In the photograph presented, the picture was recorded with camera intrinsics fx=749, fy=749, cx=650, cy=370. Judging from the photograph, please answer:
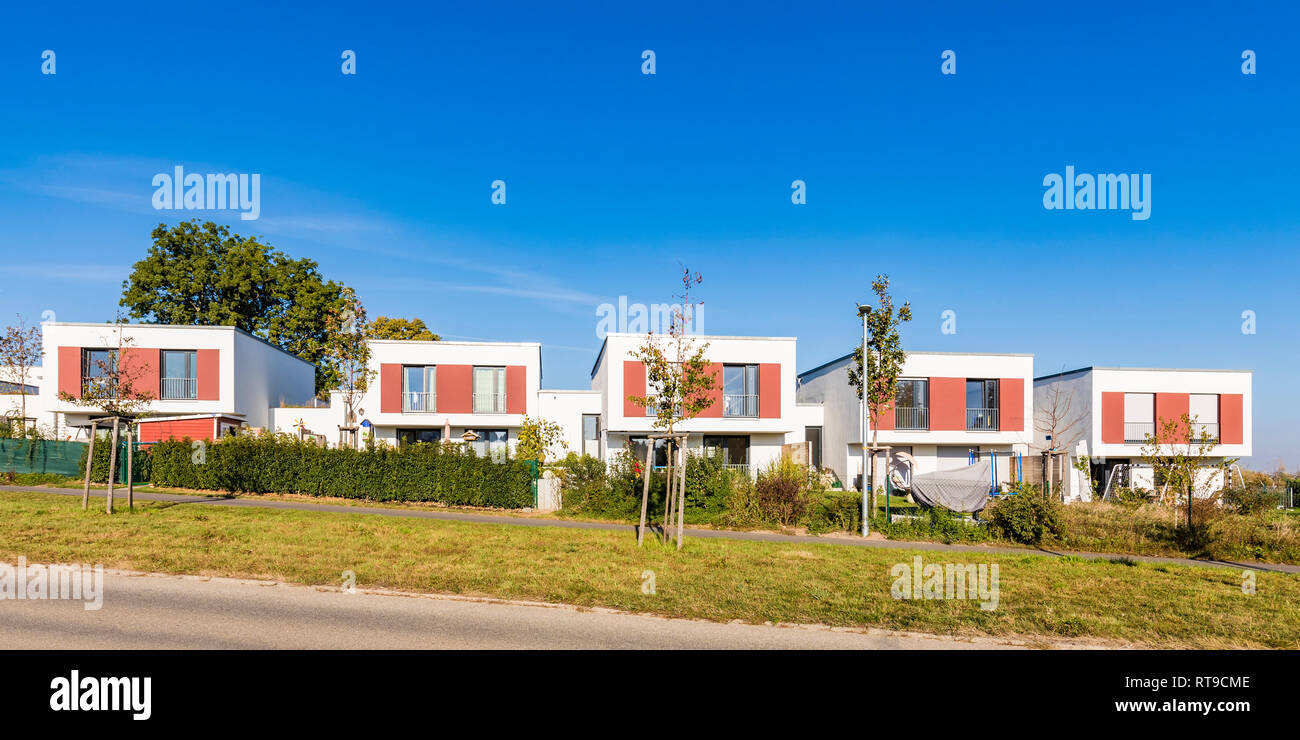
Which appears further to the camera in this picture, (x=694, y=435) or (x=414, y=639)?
(x=694, y=435)

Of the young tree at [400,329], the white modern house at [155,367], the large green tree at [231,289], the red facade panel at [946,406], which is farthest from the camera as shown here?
the young tree at [400,329]

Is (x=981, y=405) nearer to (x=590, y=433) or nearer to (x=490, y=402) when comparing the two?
(x=590, y=433)

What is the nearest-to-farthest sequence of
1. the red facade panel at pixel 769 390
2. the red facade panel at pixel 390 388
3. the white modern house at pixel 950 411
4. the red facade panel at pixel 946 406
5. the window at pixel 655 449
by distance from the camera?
1. the window at pixel 655 449
2. the red facade panel at pixel 769 390
3. the red facade panel at pixel 390 388
4. the white modern house at pixel 950 411
5. the red facade panel at pixel 946 406

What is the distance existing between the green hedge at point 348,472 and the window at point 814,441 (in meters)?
19.1

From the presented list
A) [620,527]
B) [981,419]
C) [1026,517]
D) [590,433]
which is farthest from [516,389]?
[1026,517]

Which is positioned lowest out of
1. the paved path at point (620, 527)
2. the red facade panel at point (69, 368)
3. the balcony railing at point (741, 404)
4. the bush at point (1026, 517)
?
the paved path at point (620, 527)

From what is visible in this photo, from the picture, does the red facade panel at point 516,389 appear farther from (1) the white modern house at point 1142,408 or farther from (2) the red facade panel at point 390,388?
(1) the white modern house at point 1142,408

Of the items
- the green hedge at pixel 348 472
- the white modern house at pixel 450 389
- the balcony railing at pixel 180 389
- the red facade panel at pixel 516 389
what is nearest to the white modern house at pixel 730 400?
the red facade panel at pixel 516 389

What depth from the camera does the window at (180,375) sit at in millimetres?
32188

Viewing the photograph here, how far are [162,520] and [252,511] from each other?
2.51 metres

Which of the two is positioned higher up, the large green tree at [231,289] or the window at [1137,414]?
the large green tree at [231,289]

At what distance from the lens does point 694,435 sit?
31656 millimetres
